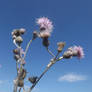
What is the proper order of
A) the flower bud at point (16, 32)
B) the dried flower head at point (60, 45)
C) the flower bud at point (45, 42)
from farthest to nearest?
the flower bud at point (16, 32) → the flower bud at point (45, 42) → the dried flower head at point (60, 45)

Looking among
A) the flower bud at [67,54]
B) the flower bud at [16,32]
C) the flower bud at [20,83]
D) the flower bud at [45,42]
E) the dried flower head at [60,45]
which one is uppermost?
the flower bud at [16,32]

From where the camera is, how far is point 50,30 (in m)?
4.64

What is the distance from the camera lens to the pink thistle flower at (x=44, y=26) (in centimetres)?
434

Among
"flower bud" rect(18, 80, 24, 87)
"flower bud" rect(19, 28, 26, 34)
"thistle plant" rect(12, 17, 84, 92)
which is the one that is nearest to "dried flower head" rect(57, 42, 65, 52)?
"thistle plant" rect(12, 17, 84, 92)

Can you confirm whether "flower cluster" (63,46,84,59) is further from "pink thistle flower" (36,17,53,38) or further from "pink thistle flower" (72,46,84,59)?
"pink thistle flower" (36,17,53,38)

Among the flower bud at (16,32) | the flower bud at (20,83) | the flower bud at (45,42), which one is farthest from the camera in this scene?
the flower bud at (16,32)

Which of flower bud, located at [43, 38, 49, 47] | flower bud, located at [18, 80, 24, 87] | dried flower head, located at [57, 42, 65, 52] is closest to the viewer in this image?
flower bud, located at [18, 80, 24, 87]

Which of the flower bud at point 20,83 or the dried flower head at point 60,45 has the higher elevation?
the dried flower head at point 60,45

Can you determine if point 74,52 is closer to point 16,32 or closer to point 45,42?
point 45,42

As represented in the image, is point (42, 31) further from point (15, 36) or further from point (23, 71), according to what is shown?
point (23, 71)

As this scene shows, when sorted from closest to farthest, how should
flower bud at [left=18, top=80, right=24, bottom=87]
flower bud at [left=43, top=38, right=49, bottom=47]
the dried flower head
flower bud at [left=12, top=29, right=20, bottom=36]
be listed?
flower bud at [left=18, top=80, right=24, bottom=87] → the dried flower head → flower bud at [left=43, top=38, right=49, bottom=47] → flower bud at [left=12, top=29, right=20, bottom=36]

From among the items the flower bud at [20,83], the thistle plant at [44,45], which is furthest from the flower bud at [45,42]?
the flower bud at [20,83]

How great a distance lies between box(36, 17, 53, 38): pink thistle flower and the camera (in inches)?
171

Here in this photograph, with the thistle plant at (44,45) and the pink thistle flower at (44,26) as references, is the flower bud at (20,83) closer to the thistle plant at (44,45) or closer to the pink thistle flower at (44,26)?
the thistle plant at (44,45)
